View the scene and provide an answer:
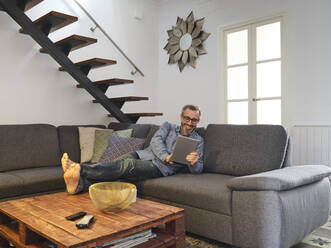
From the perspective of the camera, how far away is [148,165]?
2.44 m

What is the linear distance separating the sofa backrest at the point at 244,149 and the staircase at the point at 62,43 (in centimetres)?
139

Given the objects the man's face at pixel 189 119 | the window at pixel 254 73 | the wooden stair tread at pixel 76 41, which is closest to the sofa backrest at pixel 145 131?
the man's face at pixel 189 119

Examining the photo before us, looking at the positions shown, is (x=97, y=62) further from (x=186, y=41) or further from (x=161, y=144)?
(x=186, y=41)

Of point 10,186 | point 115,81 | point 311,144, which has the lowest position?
point 10,186

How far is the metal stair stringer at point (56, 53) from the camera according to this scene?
2.86 m

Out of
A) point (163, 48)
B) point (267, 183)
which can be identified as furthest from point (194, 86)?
point (267, 183)

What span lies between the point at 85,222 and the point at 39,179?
1.32 meters

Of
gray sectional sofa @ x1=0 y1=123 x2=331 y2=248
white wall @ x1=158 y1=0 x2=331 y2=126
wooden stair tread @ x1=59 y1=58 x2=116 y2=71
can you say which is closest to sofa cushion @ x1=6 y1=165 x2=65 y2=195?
gray sectional sofa @ x1=0 y1=123 x2=331 y2=248

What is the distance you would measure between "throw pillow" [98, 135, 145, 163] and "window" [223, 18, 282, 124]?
5.33ft

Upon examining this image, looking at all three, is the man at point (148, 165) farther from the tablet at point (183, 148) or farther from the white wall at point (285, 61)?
the white wall at point (285, 61)

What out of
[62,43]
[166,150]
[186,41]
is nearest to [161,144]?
[166,150]

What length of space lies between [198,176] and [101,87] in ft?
6.19

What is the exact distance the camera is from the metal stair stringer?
2.86 meters

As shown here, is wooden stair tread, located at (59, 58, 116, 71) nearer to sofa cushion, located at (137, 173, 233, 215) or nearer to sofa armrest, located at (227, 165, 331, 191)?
sofa cushion, located at (137, 173, 233, 215)
